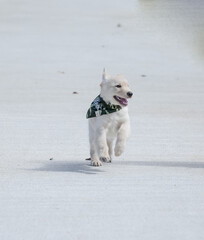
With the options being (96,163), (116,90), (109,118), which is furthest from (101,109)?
(96,163)

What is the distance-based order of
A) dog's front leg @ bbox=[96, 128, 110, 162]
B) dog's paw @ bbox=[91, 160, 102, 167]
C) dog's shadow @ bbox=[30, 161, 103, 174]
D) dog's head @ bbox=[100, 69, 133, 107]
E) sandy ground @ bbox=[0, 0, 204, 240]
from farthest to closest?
dog's paw @ bbox=[91, 160, 102, 167]
dog's head @ bbox=[100, 69, 133, 107]
dog's shadow @ bbox=[30, 161, 103, 174]
dog's front leg @ bbox=[96, 128, 110, 162]
sandy ground @ bbox=[0, 0, 204, 240]

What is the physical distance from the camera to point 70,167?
9.18 m

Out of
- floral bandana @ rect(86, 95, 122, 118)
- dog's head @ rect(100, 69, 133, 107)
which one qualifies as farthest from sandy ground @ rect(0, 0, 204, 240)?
dog's head @ rect(100, 69, 133, 107)

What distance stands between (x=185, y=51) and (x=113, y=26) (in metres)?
2.83

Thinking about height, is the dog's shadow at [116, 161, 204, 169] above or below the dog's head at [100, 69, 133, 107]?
below

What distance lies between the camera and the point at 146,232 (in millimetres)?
6574

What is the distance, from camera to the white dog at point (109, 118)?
29.4 ft

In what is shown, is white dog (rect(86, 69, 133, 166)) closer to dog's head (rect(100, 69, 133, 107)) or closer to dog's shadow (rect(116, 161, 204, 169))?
dog's head (rect(100, 69, 133, 107))

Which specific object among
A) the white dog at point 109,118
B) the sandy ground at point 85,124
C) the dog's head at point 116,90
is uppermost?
the dog's head at point 116,90

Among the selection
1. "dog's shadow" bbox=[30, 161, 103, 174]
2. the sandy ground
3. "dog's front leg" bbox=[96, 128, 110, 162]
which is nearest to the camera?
the sandy ground

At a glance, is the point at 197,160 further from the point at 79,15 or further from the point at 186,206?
the point at 79,15

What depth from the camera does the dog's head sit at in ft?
29.9

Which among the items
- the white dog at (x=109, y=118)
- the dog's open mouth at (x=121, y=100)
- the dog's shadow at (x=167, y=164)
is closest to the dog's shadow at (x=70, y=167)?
the white dog at (x=109, y=118)

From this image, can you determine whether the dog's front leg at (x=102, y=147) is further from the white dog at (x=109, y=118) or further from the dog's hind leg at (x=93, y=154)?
the dog's hind leg at (x=93, y=154)
